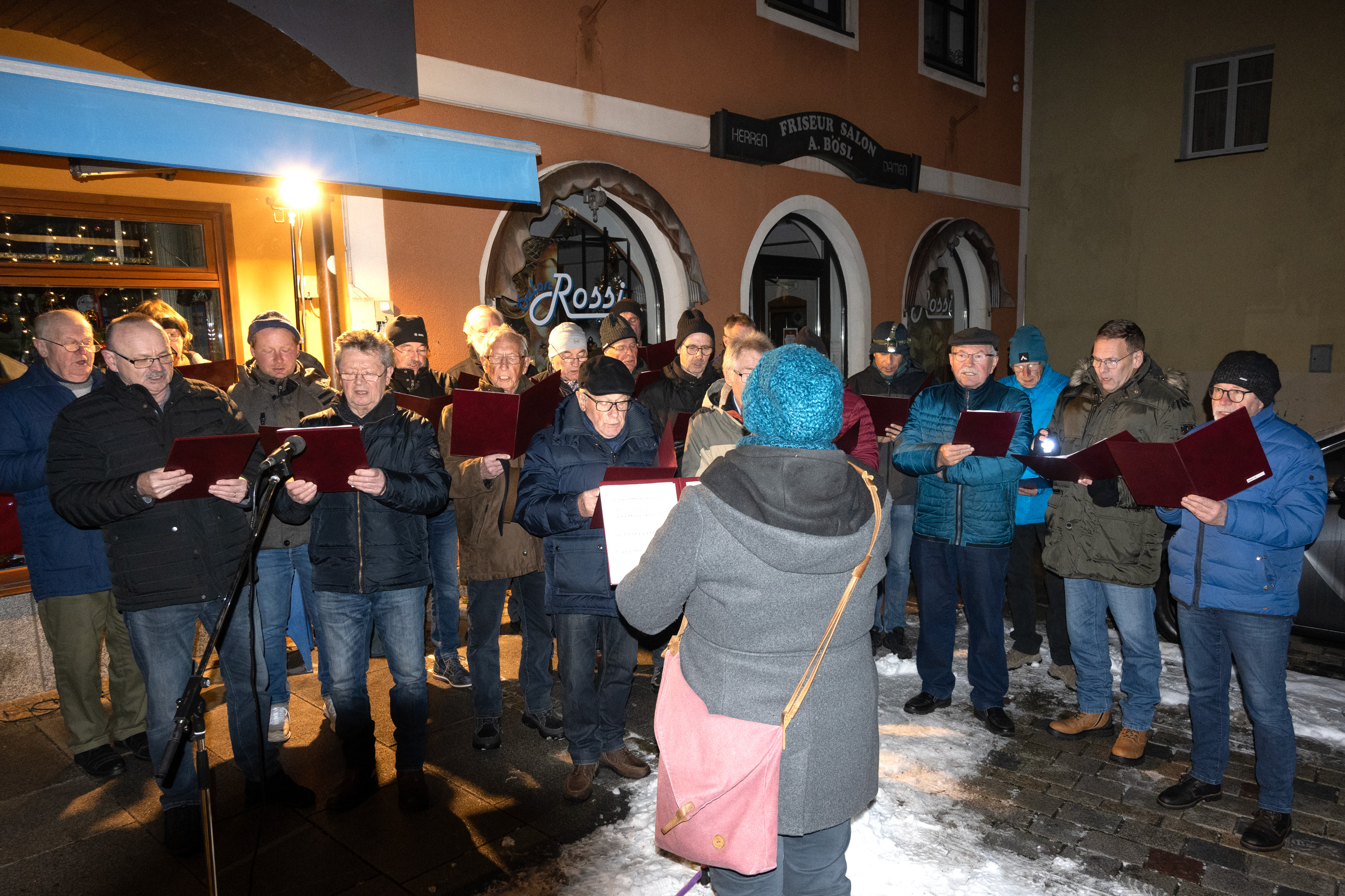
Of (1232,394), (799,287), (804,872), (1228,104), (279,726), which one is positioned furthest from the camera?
(1228,104)

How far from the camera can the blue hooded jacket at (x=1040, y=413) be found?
17.7 feet

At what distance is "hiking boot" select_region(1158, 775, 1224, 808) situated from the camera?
3736 millimetres

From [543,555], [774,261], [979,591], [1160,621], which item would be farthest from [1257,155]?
[543,555]

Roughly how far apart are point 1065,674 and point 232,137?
5701 millimetres

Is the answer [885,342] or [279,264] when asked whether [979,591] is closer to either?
[885,342]

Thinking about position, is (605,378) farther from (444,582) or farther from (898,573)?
(898,573)

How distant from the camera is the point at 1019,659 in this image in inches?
215

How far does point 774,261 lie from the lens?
10.7m

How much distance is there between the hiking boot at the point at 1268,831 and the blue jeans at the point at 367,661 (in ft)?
11.8

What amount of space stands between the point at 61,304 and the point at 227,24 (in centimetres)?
287

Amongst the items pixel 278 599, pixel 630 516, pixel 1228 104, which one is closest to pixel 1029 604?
pixel 630 516

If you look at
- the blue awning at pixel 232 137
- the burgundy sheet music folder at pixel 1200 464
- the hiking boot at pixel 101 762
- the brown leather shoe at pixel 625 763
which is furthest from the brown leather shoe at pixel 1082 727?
the hiking boot at pixel 101 762

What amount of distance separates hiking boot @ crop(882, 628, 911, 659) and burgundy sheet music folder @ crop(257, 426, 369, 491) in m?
3.78

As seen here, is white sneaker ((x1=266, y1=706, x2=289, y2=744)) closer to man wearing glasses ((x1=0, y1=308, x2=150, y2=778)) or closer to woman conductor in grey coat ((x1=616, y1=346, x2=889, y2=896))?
man wearing glasses ((x1=0, y1=308, x2=150, y2=778))
